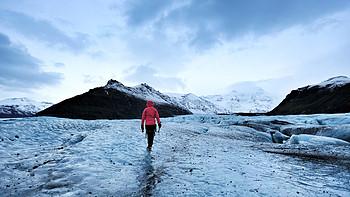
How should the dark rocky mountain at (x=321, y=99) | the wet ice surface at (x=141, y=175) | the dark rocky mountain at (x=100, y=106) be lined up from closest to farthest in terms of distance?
the wet ice surface at (x=141, y=175) < the dark rocky mountain at (x=321, y=99) < the dark rocky mountain at (x=100, y=106)

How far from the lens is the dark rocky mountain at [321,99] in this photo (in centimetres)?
10593

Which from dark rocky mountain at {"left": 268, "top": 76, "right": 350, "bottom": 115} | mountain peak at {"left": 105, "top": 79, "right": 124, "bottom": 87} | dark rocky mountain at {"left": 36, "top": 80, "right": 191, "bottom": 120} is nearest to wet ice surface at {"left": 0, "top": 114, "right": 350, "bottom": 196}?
dark rocky mountain at {"left": 36, "top": 80, "right": 191, "bottom": 120}

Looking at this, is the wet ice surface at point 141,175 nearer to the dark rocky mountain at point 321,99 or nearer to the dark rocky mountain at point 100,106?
the dark rocky mountain at point 100,106

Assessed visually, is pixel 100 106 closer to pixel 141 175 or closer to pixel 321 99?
pixel 141 175

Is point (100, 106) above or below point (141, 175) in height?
above

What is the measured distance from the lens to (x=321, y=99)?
12938cm

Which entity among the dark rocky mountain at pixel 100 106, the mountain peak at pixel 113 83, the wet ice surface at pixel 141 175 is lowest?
the wet ice surface at pixel 141 175

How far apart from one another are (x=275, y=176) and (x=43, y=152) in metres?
12.3

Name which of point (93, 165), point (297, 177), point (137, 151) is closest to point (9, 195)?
point (93, 165)

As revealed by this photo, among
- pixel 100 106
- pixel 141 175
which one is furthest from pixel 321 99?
pixel 141 175

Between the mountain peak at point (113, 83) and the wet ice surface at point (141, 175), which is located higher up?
the mountain peak at point (113, 83)

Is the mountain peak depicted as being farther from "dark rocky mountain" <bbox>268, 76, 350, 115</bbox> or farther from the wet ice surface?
the wet ice surface

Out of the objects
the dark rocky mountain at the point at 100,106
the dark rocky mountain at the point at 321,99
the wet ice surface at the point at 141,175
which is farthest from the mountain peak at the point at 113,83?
the wet ice surface at the point at 141,175

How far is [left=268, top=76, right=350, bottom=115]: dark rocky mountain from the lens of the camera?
106 meters
